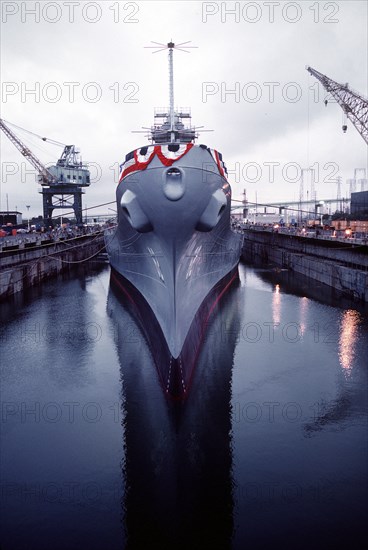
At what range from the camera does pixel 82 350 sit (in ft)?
56.3

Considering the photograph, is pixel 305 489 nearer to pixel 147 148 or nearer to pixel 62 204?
pixel 147 148

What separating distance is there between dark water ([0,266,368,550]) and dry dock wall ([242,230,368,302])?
7.23 m

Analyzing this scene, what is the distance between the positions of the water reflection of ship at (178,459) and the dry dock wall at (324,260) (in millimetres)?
14220

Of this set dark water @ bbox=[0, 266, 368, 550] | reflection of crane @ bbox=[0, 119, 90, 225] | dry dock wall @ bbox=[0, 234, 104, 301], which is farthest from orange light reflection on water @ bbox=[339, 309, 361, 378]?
reflection of crane @ bbox=[0, 119, 90, 225]

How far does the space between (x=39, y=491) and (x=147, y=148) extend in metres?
11.3

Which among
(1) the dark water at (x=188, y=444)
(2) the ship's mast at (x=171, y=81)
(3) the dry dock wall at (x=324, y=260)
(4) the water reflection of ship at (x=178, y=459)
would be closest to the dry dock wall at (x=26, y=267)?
(1) the dark water at (x=188, y=444)

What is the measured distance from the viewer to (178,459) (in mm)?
9406

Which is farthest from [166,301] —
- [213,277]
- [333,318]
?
[333,318]

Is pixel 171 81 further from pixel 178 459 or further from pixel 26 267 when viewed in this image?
pixel 178 459

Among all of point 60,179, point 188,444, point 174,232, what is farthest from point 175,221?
point 60,179

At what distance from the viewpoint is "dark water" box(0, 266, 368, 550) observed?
753 centimetres

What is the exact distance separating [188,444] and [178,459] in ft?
2.19

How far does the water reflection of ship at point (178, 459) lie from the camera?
294 inches

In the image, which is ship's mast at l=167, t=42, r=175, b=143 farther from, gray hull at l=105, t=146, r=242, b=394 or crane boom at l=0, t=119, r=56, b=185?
crane boom at l=0, t=119, r=56, b=185
